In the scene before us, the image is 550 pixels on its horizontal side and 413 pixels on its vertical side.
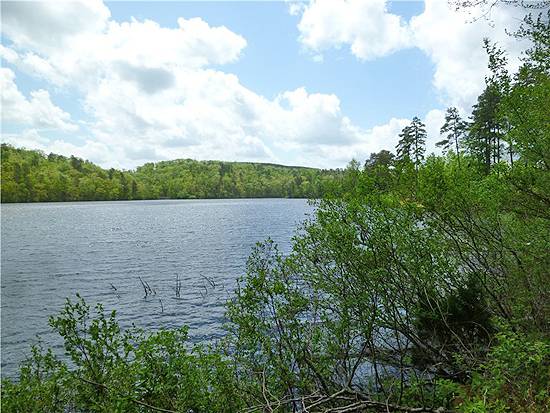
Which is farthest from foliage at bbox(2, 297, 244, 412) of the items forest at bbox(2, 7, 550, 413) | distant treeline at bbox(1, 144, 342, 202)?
distant treeline at bbox(1, 144, 342, 202)

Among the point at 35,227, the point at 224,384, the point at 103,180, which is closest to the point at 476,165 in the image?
the point at 224,384

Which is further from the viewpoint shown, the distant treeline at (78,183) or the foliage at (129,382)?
the distant treeline at (78,183)

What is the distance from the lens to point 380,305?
991 centimetres

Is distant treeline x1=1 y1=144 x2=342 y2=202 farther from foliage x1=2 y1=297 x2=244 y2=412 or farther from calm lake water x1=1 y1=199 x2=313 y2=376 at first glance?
foliage x1=2 y1=297 x2=244 y2=412

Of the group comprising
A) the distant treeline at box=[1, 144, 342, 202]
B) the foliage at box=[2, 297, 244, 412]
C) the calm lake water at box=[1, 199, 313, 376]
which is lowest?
the calm lake water at box=[1, 199, 313, 376]

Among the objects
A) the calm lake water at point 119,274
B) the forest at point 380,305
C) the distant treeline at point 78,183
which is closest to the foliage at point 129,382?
the forest at point 380,305

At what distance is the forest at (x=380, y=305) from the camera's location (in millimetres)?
7605

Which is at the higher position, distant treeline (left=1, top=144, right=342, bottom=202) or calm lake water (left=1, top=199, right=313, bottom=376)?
distant treeline (left=1, top=144, right=342, bottom=202)

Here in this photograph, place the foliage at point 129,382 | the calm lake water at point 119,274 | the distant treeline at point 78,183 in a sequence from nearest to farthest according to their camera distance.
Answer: the foliage at point 129,382, the calm lake water at point 119,274, the distant treeline at point 78,183

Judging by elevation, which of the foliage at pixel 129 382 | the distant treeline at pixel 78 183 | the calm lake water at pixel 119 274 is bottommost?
the calm lake water at pixel 119 274

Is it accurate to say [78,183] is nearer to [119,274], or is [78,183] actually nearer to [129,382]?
[119,274]

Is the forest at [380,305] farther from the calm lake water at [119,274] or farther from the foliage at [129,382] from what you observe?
the calm lake water at [119,274]

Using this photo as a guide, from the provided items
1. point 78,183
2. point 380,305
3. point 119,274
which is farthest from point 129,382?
point 78,183

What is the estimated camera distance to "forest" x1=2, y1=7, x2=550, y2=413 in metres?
7.61
